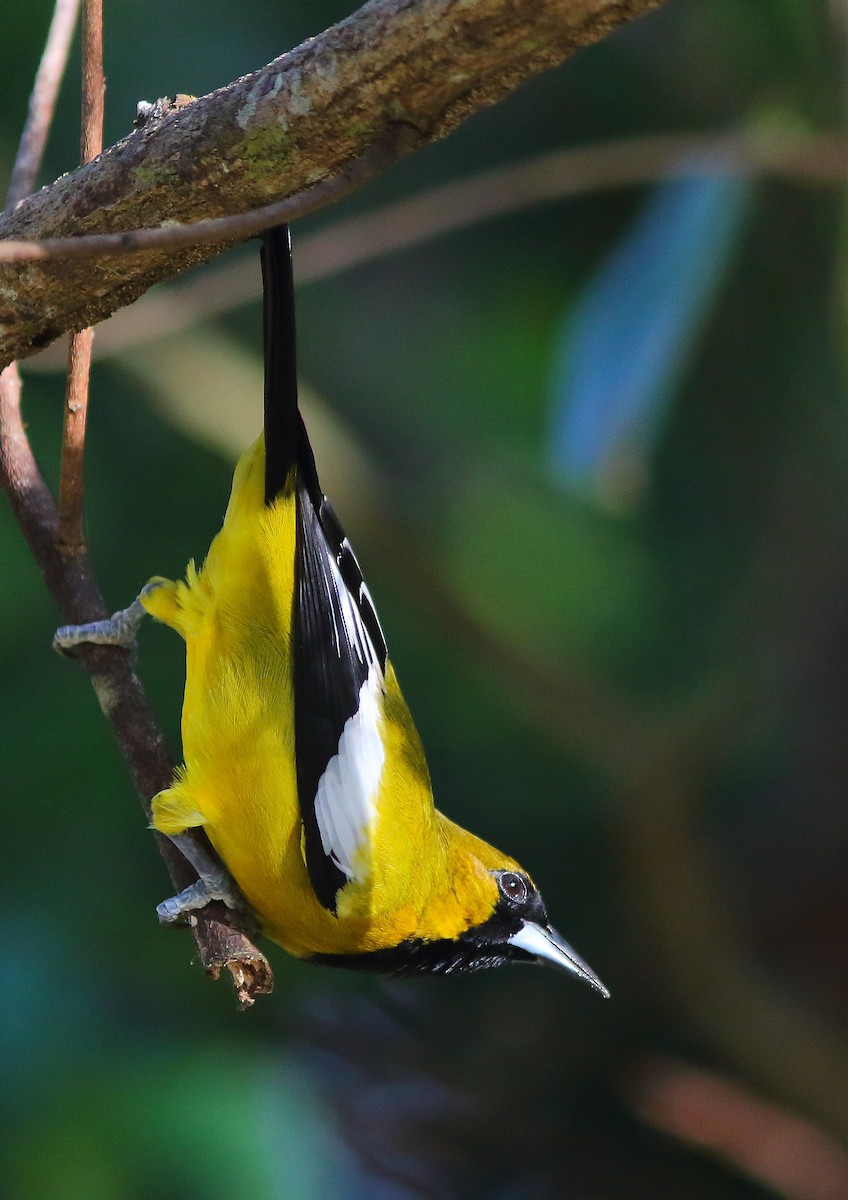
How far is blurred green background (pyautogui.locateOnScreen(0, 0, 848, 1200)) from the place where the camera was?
324 centimetres

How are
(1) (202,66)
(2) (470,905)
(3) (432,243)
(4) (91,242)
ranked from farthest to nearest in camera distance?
(3) (432,243), (1) (202,66), (2) (470,905), (4) (91,242)

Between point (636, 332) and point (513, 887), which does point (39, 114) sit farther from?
point (513, 887)

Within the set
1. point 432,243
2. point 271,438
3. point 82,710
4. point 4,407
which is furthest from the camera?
point 432,243

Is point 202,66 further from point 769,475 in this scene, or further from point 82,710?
point 769,475

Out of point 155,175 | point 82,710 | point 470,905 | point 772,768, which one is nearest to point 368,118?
point 155,175

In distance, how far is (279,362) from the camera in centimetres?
196

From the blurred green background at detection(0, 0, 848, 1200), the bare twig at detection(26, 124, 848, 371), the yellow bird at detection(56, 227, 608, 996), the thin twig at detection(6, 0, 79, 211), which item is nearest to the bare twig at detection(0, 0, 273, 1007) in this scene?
the thin twig at detection(6, 0, 79, 211)

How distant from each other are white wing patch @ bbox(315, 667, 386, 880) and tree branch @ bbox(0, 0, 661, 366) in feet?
3.20

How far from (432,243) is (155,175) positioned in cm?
342

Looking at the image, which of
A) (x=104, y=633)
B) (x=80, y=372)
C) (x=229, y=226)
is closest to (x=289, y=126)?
(x=229, y=226)

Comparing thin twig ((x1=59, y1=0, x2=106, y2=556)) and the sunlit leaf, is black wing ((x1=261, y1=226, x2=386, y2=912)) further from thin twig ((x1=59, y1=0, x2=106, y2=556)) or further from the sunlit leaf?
the sunlit leaf

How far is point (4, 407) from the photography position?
1888 millimetres

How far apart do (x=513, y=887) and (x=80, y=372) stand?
1433mm

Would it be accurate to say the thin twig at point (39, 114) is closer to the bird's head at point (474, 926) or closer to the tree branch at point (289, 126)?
the tree branch at point (289, 126)
